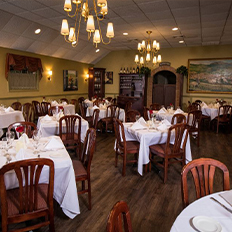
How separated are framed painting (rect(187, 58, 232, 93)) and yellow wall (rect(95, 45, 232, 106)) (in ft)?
0.75

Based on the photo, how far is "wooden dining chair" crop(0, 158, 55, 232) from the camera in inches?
75.0

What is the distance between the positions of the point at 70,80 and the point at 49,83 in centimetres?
158

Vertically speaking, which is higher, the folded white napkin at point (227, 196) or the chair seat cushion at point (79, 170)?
the folded white napkin at point (227, 196)

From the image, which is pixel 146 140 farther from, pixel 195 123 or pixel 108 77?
pixel 108 77

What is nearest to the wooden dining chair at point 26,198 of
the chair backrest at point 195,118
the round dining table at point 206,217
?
the round dining table at point 206,217

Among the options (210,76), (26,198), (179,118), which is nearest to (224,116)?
(179,118)

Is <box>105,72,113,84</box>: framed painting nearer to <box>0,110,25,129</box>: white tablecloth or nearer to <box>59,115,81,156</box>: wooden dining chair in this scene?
<box>0,110,25,129</box>: white tablecloth

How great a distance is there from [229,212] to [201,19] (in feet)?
20.2

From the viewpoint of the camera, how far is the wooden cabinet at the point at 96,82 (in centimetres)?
1205

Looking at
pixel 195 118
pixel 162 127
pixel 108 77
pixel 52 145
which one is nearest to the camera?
pixel 52 145

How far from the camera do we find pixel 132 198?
3.30m

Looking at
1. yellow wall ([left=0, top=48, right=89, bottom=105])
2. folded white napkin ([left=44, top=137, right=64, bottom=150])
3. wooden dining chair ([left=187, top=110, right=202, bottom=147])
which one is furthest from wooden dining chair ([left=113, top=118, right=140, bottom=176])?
yellow wall ([left=0, top=48, right=89, bottom=105])

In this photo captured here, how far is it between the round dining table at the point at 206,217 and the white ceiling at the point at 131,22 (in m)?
4.72

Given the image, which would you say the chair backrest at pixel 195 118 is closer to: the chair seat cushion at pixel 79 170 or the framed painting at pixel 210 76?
the chair seat cushion at pixel 79 170
